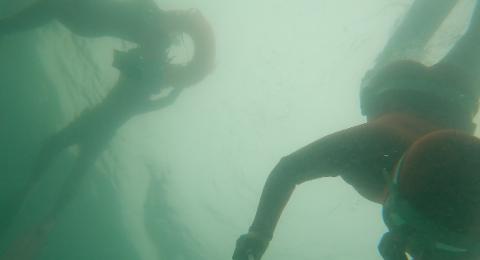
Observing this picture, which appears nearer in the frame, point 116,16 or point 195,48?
point 116,16

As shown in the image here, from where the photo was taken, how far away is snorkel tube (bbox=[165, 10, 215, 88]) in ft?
43.1

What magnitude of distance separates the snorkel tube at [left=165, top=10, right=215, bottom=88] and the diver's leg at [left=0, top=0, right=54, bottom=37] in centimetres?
449

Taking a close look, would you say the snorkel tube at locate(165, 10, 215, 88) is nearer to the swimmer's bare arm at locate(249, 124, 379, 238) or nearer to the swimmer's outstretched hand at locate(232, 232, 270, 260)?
the swimmer's bare arm at locate(249, 124, 379, 238)

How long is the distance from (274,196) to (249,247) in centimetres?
46

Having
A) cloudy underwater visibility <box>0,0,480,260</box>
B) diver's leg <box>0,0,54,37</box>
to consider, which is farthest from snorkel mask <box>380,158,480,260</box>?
diver's leg <box>0,0,54,37</box>

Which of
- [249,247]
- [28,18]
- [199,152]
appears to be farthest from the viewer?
[199,152]

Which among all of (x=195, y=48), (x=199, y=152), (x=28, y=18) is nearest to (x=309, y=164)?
(x=195, y=48)

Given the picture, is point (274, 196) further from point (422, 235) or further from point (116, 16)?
point (116, 16)

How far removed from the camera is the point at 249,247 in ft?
8.64

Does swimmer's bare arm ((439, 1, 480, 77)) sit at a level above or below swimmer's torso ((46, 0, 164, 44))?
below

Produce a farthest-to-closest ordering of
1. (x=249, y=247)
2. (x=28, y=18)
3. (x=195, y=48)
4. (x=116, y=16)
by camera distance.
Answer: (x=195, y=48) < (x=116, y=16) < (x=28, y=18) < (x=249, y=247)

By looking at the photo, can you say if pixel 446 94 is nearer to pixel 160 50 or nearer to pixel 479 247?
pixel 479 247

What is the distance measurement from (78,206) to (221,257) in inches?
623

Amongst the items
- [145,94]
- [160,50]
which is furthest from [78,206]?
[160,50]
